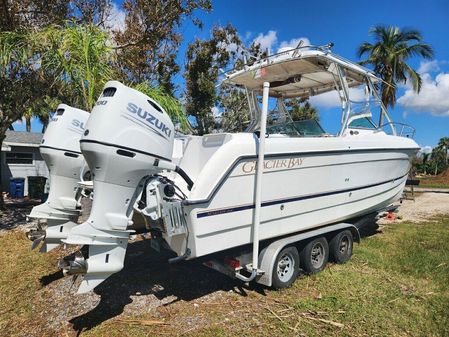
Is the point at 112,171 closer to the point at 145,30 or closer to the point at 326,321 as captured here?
the point at 326,321

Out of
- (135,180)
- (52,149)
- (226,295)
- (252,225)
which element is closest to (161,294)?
(226,295)

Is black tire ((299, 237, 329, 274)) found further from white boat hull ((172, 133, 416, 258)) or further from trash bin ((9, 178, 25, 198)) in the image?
trash bin ((9, 178, 25, 198))

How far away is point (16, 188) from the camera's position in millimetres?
15547

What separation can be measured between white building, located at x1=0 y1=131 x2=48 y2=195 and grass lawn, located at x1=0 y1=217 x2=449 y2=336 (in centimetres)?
1248

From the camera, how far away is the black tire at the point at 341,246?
5578 mm

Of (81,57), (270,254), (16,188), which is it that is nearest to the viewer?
(270,254)

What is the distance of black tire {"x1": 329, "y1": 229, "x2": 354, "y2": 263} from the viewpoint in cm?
558

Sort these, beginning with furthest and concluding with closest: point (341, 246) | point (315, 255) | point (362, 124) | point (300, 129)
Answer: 1. point (300, 129)
2. point (362, 124)
3. point (341, 246)
4. point (315, 255)

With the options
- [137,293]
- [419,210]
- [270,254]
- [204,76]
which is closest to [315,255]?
[270,254]

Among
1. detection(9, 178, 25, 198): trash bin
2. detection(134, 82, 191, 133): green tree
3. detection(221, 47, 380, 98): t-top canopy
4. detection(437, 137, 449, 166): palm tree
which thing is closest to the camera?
detection(221, 47, 380, 98): t-top canopy

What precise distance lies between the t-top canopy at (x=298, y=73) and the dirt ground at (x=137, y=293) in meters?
Answer: 3.53

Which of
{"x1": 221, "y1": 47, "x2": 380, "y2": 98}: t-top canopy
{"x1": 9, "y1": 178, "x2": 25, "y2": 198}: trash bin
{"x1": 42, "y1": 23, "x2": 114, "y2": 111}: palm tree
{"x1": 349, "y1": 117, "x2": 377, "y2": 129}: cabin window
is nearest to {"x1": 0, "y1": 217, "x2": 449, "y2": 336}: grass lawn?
{"x1": 349, "y1": 117, "x2": 377, "y2": 129}: cabin window

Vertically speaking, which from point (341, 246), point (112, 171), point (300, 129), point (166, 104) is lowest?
point (341, 246)

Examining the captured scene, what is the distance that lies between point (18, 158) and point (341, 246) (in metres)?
16.4
